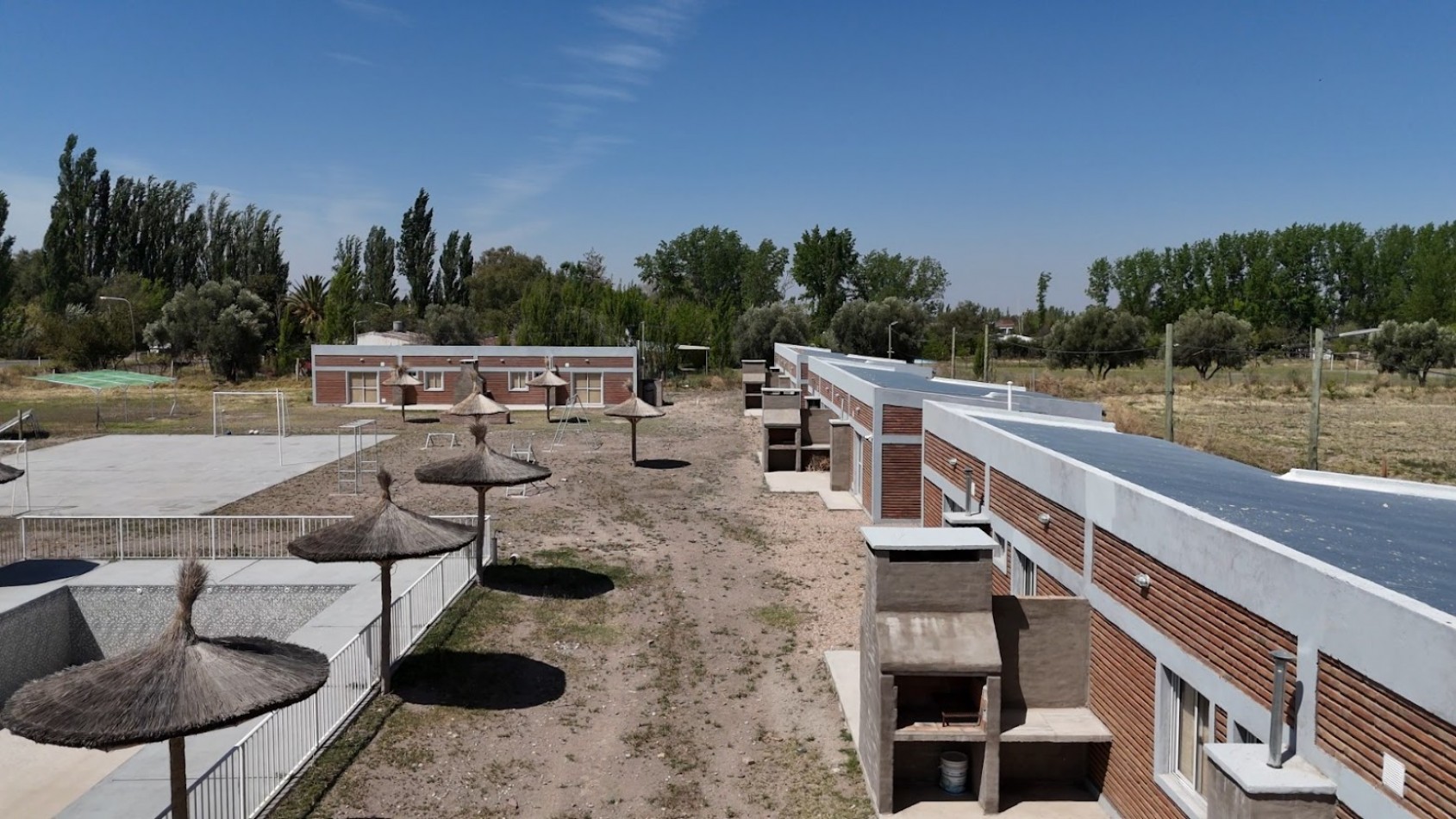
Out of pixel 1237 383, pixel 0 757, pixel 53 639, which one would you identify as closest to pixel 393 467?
pixel 53 639

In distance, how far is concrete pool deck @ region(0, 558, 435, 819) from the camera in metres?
10.8

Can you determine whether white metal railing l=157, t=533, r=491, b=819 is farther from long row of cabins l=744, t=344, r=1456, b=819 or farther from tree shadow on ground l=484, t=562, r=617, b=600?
long row of cabins l=744, t=344, r=1456, b=819

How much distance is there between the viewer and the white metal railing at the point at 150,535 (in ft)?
70.4

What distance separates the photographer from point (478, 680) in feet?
49.4

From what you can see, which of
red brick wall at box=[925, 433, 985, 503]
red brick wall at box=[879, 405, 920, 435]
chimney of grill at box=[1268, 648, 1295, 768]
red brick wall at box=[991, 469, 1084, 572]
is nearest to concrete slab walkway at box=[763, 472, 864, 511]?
red brick wall at box=[879, 405, 920, 435]

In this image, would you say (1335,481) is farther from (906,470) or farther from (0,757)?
(0,757)

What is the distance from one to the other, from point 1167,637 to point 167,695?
885 centimetres

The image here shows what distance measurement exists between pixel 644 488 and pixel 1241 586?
77.0 feet

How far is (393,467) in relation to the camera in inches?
1346

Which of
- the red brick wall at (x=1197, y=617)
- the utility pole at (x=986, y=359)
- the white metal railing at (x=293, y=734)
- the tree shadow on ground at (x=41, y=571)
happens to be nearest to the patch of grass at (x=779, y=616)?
the white metal railing at (x=293, y=734)

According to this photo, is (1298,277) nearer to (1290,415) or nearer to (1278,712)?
(1290,415)

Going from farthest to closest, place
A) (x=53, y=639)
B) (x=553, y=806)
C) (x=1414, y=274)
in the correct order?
(x=1414, y=274), (x=53, y=639), (x=553, y=806)

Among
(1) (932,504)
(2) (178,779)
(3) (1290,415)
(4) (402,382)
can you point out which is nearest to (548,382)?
(4) (402,382)

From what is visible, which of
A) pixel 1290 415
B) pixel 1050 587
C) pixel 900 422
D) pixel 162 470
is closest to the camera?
pixel 1050 587
